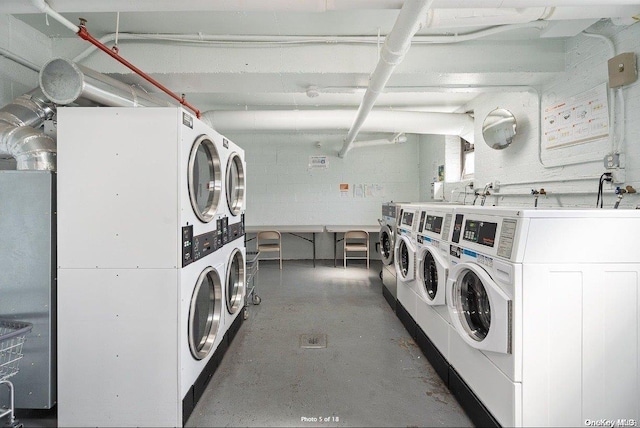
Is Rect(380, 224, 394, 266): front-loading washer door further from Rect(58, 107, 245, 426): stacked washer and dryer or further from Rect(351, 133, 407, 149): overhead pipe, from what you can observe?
Rect(58, 107, 245, 426): stacked washer and dryer

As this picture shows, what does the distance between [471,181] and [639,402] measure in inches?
123

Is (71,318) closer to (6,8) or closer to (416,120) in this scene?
(6,8)

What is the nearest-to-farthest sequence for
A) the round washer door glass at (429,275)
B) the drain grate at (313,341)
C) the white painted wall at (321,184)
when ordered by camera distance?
the round washer door glass at (429,275), the drain grate at (313,341), the white painted wall at (321,184)

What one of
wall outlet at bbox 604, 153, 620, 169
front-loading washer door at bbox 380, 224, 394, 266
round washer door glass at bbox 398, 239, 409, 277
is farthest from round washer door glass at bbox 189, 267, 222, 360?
wall outlet at bbox 604, 153, 620, 169

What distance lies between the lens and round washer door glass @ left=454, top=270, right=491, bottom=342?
5.96 feet

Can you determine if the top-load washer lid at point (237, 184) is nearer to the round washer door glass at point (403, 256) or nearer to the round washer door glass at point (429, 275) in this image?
the round washer door glass at point (403, 256)

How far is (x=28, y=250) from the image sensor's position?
5.78 feet

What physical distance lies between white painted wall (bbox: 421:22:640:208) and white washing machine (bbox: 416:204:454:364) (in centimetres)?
122

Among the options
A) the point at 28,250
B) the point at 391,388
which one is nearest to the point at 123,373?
the point at 28,250

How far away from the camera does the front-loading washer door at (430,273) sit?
7.17 feet

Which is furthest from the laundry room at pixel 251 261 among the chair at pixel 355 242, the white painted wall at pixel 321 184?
the white painted wall at pixel 321 184

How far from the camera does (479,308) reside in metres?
1.88

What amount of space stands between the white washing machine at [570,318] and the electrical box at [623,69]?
1.29 m

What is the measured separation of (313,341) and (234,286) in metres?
0.98
